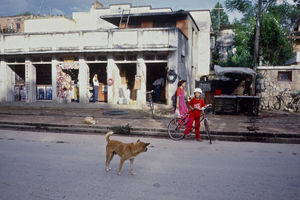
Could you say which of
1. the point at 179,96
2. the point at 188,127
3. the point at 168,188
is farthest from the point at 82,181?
the point at 179,96

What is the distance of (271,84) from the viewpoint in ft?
50.0

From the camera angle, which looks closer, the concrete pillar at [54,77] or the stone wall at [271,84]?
the stone wall at [271,84]

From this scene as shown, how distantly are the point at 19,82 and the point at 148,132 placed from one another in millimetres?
15278

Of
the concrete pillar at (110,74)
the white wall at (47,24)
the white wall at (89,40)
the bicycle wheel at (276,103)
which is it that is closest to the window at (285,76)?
the bicycle wheel at (276,103)

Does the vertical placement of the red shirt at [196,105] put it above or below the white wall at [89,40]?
below

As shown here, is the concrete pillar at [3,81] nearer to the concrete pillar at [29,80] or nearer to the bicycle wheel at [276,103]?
the concrete pillar at [29,80]

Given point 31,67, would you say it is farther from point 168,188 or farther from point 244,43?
point 244,43

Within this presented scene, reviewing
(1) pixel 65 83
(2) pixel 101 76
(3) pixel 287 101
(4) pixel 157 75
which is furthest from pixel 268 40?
(1) pixel 65 83

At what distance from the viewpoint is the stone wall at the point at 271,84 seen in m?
14.8

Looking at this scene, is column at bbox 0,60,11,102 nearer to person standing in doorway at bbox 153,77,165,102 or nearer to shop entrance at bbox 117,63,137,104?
shop entrance at bbox 117,63,137,104

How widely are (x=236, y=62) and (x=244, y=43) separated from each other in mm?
7561

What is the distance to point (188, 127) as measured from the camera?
7.69 meters

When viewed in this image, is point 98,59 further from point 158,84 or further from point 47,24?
point 47,24

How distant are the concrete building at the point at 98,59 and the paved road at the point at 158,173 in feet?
32.1
